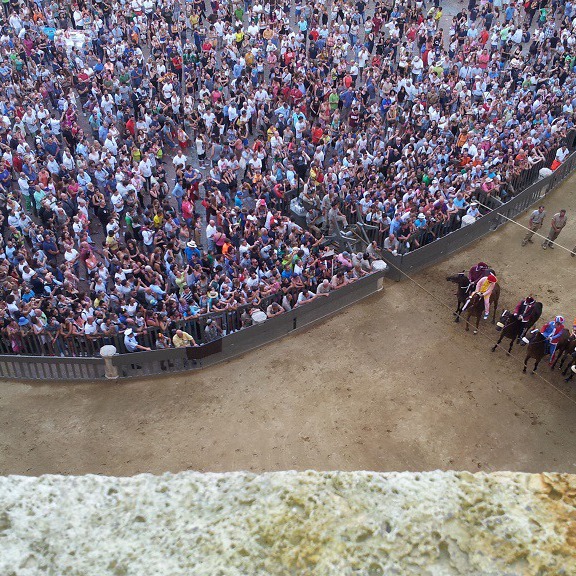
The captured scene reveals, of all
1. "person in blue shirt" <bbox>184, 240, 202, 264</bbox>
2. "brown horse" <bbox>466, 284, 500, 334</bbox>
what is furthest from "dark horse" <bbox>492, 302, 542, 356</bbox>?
"person in blue shirt" <bbox>184, 240, 202, 264</bbox>

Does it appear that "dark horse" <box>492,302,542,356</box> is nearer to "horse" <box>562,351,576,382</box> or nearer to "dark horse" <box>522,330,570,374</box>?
"dark horse" <box>522,330,570,374</box>

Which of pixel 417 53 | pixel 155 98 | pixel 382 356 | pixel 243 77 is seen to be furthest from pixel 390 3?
pixel 382 356

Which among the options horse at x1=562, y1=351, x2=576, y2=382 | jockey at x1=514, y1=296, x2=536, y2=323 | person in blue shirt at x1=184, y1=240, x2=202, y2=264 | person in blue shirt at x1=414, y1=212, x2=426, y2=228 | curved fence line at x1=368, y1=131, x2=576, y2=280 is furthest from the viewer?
person in blue shirt at x1=414, y1=212, x2=426, y2=228

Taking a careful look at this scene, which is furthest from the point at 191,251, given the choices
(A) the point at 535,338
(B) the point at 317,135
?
(A) the point at 535,338

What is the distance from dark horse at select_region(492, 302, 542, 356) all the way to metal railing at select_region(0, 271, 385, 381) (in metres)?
4.51

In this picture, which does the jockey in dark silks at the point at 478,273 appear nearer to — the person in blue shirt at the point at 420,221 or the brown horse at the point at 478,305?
the brown horse at the point at 478,305

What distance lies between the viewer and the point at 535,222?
21.1 meters

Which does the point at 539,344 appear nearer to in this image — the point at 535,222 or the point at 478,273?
the point at 478,273

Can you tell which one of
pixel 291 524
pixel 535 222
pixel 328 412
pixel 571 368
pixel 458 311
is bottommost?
pixel 328 412

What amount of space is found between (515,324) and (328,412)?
198 inches

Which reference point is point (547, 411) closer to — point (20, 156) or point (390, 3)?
point (20, 156)

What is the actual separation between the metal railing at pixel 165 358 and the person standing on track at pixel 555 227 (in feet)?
25.9

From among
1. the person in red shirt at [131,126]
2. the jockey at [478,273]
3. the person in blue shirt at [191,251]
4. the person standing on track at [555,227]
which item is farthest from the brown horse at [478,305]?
the person in red shirt at [131,126]

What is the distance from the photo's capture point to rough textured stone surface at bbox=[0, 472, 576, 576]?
20.0 ft
